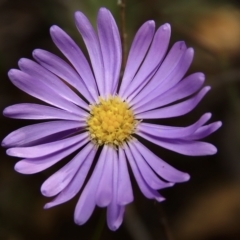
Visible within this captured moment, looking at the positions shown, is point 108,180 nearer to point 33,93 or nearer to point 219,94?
point 33,93

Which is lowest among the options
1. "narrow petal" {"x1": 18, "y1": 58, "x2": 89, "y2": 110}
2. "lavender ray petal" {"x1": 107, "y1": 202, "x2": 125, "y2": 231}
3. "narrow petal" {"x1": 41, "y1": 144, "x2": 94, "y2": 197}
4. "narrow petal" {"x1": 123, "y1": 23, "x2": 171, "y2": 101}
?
"lavender ray petal" {"x1": 107, "y1": 202, "x2": 125, "y2": 231}

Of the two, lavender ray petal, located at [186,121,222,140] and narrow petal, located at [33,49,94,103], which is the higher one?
narrow petal, located at [33,49,94,103]

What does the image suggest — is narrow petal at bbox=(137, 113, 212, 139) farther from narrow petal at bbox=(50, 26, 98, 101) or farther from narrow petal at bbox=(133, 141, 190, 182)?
narrow petal at bbox=(50, 26, 98, 101)

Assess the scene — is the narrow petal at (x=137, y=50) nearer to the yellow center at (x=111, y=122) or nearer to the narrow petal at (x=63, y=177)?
the yellow center at (x=111, y=122)

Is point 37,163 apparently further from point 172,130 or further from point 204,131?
point 204,131

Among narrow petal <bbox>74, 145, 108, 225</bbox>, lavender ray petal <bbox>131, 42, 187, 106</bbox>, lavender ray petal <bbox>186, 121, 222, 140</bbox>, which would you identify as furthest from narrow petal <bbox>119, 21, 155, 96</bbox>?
lavender ray petal <bbox>186, 121, 222, 140</bbox>

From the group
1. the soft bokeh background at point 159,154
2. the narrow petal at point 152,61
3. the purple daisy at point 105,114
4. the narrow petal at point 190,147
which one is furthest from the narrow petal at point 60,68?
the soft bokeh background at point 159,154
